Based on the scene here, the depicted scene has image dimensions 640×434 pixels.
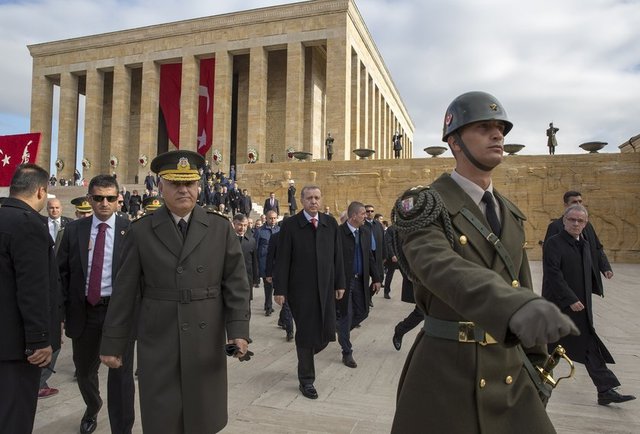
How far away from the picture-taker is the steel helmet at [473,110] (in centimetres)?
180

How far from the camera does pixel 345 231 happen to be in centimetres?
647

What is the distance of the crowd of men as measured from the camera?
1638 millimetres

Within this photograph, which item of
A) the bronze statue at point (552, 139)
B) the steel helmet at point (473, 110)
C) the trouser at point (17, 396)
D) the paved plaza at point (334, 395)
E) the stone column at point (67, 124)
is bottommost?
the paved plaza at point (334, 395)

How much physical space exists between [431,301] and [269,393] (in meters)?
3.05

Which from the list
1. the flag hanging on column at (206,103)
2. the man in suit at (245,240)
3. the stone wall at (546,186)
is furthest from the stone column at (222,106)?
the man in suit at (245,240)

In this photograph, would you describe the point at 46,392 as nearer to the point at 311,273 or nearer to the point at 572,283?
the point at 311,273

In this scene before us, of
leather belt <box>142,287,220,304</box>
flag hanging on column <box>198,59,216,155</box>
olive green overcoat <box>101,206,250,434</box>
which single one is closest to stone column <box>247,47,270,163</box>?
flag hanging on column <box>198,59,216,155</box>

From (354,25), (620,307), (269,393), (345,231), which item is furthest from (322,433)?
(354,25)

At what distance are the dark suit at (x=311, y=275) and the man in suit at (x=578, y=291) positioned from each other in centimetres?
209

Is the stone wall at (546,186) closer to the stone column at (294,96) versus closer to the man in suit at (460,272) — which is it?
the stone column at (294,96)

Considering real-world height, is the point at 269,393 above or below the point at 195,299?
below

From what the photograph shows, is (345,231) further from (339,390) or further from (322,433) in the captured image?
(322,433)

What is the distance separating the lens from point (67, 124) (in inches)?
1416

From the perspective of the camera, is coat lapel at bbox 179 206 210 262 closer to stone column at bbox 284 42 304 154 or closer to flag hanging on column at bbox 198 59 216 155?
stone column at bbox 284 42 304 154
